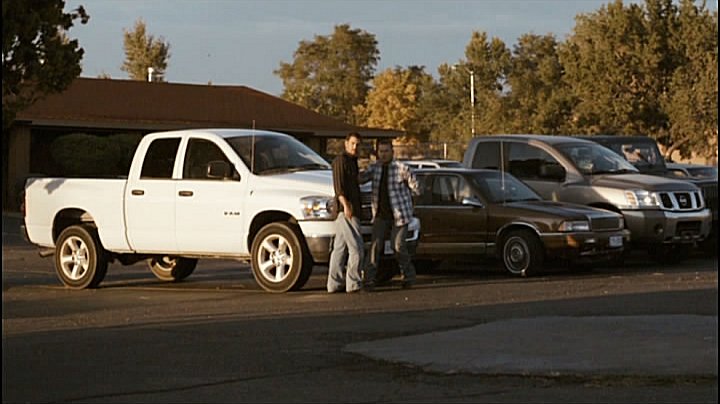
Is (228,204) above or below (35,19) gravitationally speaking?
below

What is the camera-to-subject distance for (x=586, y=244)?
A: 1762 cm

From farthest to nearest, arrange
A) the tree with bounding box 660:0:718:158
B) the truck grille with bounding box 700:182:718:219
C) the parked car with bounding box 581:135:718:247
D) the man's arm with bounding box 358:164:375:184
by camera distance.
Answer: the tree with bounding box 660:0:718:158 < the parked car with bounding box 581:135:718:247 < the truck grille with bounding box 700:182:718:219 < the man's arm with bounding box 358:164:375:184

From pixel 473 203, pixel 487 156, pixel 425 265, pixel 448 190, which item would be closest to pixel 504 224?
pixel 473 203

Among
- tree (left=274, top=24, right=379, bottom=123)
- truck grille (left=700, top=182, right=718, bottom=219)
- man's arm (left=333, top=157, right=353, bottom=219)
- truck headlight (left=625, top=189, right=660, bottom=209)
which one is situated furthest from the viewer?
tree (left=274, top=24, right=379, bottom=123)

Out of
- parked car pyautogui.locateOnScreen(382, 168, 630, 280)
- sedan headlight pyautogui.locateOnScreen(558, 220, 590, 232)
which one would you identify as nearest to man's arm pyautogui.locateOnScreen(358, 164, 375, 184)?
parked car pyautogui.locateOnScreen(382, 168, 630, 280)

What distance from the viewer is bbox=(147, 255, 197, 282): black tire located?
60.5ft

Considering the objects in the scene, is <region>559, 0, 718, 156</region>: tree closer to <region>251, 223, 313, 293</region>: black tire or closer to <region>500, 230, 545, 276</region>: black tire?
<region>500, 230, 545, 276</region>: black tire

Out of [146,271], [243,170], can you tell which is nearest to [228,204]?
[243,170]

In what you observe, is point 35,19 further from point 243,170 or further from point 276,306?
point 276,306

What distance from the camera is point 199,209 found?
16.4 metres

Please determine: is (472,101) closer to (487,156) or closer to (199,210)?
(487,156)

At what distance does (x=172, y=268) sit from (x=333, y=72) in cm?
6942

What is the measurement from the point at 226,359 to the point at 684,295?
6.01 metres

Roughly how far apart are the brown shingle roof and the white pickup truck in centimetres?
2449
